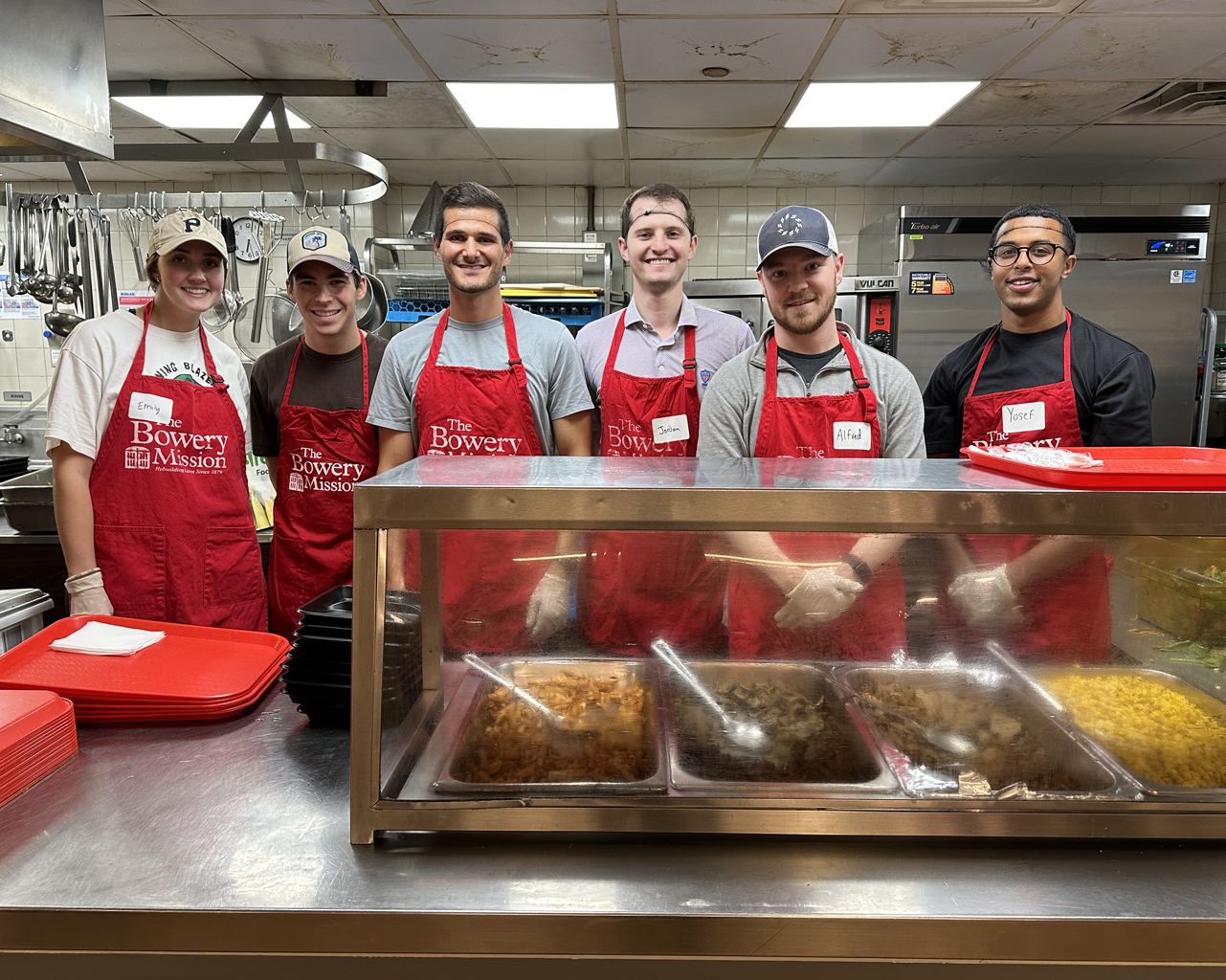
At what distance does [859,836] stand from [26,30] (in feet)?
5.74

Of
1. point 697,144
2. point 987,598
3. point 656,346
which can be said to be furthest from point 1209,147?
point 987,598

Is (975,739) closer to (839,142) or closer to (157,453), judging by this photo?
(157,453)

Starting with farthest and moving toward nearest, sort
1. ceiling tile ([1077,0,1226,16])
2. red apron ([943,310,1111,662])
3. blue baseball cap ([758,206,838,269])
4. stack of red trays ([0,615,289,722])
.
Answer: ceiling tile ([1077,0,1226,16]) < blue baseball cap ([758,206,838,269]) < stack of red trays ([0,615,289,722]) < red apron ([943,310,1111,662])

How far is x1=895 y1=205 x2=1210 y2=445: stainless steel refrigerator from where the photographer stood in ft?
15.3

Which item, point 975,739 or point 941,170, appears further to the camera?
point 941,170

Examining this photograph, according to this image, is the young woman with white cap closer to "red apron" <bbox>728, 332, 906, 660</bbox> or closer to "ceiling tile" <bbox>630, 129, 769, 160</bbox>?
"red apron" <bbox>728, 332, 906, 660</bbox>

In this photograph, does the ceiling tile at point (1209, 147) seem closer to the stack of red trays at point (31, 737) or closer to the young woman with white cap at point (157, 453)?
the young woman with white cap at point (157, 453)

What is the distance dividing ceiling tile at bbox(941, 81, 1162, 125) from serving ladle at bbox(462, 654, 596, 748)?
382cm

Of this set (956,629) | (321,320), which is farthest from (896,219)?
(956,629)

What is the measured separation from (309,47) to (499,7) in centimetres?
94

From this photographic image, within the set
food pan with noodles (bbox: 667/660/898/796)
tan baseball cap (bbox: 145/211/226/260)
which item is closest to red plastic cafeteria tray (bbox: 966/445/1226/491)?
food pan with noodles (bbox: 667/660/898/796)

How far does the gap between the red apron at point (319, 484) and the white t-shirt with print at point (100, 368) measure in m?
0.30

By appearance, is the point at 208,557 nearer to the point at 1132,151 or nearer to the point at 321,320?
the point at 321,320

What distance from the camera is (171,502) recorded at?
2254 millimetres
